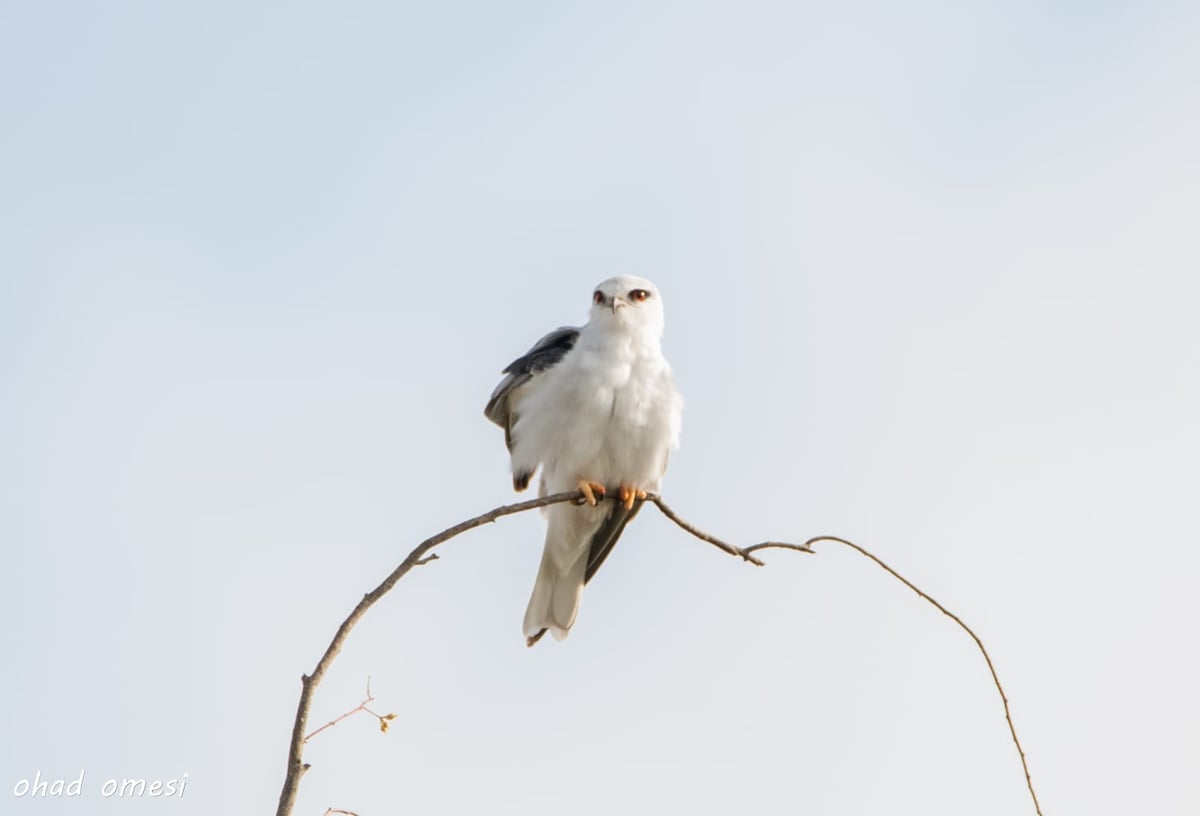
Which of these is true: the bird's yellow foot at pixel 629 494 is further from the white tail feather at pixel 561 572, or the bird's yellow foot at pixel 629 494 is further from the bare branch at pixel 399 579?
the bare branch at pixel 399 579

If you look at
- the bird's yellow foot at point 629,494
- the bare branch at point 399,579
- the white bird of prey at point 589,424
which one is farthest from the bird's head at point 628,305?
the bare branch at point 399,579

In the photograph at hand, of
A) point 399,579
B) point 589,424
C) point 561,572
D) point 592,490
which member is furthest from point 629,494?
point 399,579

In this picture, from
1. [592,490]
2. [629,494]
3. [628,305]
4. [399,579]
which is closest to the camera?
[399,579]

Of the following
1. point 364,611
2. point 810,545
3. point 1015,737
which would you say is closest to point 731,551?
point 810,545

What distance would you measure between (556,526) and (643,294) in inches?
45.9

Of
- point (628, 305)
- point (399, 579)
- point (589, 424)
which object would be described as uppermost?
point (628, 305)

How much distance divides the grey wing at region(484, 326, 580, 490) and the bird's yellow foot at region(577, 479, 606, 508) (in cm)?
36

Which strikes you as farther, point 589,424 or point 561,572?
point 561,572

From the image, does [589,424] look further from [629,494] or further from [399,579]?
[399,579]

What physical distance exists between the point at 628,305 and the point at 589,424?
86cm

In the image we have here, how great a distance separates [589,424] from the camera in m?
5.95

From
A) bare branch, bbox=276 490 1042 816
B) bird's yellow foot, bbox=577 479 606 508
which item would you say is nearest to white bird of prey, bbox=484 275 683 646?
bird's yellow foot, bbox=577 479 606 508

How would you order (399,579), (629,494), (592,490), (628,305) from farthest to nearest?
(628,305), (629,494), (592,490), (399,579)

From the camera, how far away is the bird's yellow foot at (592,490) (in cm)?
574
